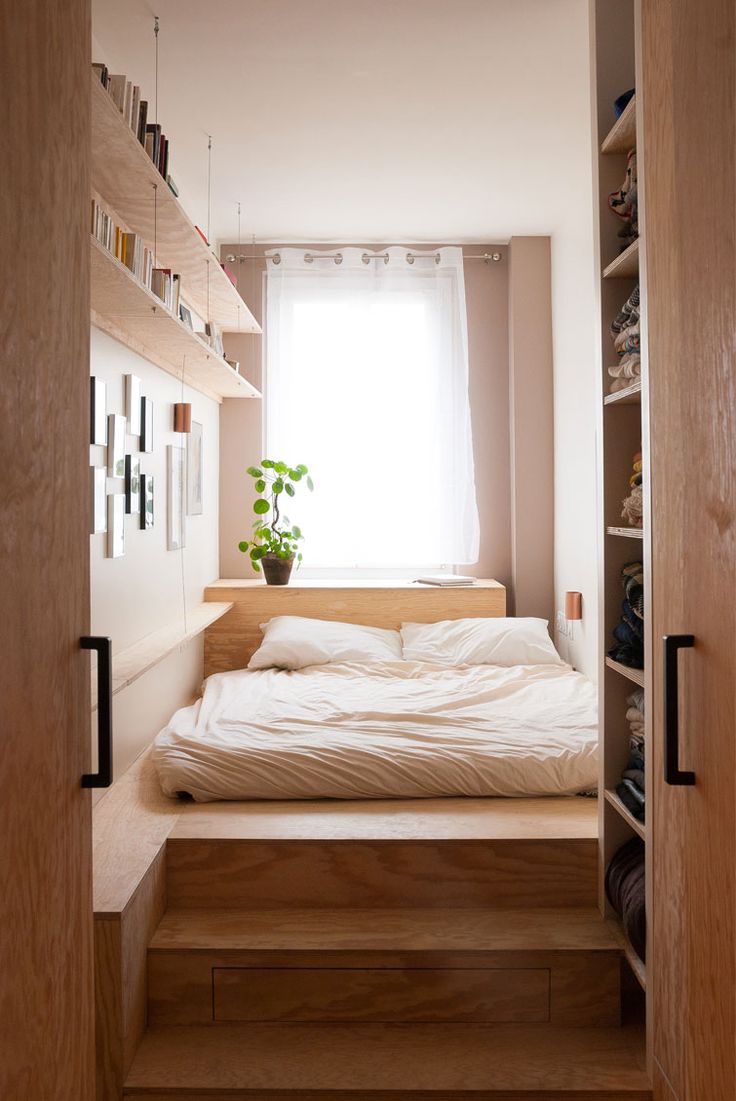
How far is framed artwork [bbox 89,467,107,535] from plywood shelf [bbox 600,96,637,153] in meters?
1.73

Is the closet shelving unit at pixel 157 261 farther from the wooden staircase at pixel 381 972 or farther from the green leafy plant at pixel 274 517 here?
the wooden staircase at pixel 381 972

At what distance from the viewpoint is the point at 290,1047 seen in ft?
6.38

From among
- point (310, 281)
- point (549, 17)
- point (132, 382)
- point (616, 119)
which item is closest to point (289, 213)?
point (310, 281)

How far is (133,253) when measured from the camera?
8.15 feet

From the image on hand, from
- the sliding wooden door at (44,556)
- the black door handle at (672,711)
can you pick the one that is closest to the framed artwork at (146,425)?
the sliding wooden door at (44,556)

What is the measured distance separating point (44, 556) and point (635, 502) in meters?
1.38

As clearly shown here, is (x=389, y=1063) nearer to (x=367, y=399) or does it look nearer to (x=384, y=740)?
(x=384, y=740)

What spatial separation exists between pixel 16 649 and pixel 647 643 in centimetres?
120

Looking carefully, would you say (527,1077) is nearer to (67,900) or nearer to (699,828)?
(699,828)

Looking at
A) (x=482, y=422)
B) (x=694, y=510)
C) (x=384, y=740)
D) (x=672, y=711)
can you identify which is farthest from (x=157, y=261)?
(x=672, y=711)

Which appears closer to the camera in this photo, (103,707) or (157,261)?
(103,707)

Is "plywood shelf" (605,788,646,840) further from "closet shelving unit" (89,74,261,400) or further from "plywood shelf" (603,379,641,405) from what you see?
"closet shelving unit" (89,74,261,400)

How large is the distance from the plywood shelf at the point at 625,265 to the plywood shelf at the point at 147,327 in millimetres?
1182

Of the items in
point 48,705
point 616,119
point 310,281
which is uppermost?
point 310,281
